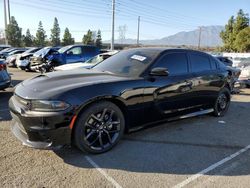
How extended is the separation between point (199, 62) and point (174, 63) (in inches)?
35.5

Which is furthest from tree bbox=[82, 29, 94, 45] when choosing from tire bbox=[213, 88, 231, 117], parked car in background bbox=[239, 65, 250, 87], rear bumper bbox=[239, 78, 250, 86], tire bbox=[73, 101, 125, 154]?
tire bbox=[73, 101, 125, 154]

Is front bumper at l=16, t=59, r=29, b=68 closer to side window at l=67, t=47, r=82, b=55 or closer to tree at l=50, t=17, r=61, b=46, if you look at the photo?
side window at l=67, t=47, r=82, b=55

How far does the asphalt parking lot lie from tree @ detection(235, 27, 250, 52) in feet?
115

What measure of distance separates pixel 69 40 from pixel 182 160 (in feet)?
221

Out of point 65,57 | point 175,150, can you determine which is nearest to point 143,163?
point 175,150

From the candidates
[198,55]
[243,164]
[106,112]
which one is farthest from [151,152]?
[198,55]

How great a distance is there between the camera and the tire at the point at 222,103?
602cm

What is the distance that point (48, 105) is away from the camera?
11.0 ft

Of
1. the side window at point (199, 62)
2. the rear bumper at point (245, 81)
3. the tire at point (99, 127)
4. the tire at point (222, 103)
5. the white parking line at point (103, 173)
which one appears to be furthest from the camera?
the rear bumper at point (245, 81)

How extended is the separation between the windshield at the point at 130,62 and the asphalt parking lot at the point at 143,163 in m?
1.16

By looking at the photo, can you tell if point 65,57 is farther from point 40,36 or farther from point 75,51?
point 40,36

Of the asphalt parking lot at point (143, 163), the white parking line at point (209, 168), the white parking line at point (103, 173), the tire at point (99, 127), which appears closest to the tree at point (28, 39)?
the asphalt parking lot at point (143, 163)

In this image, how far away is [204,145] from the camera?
4.34 m

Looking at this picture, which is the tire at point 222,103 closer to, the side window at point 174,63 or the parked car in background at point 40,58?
the side window at point 174,63
